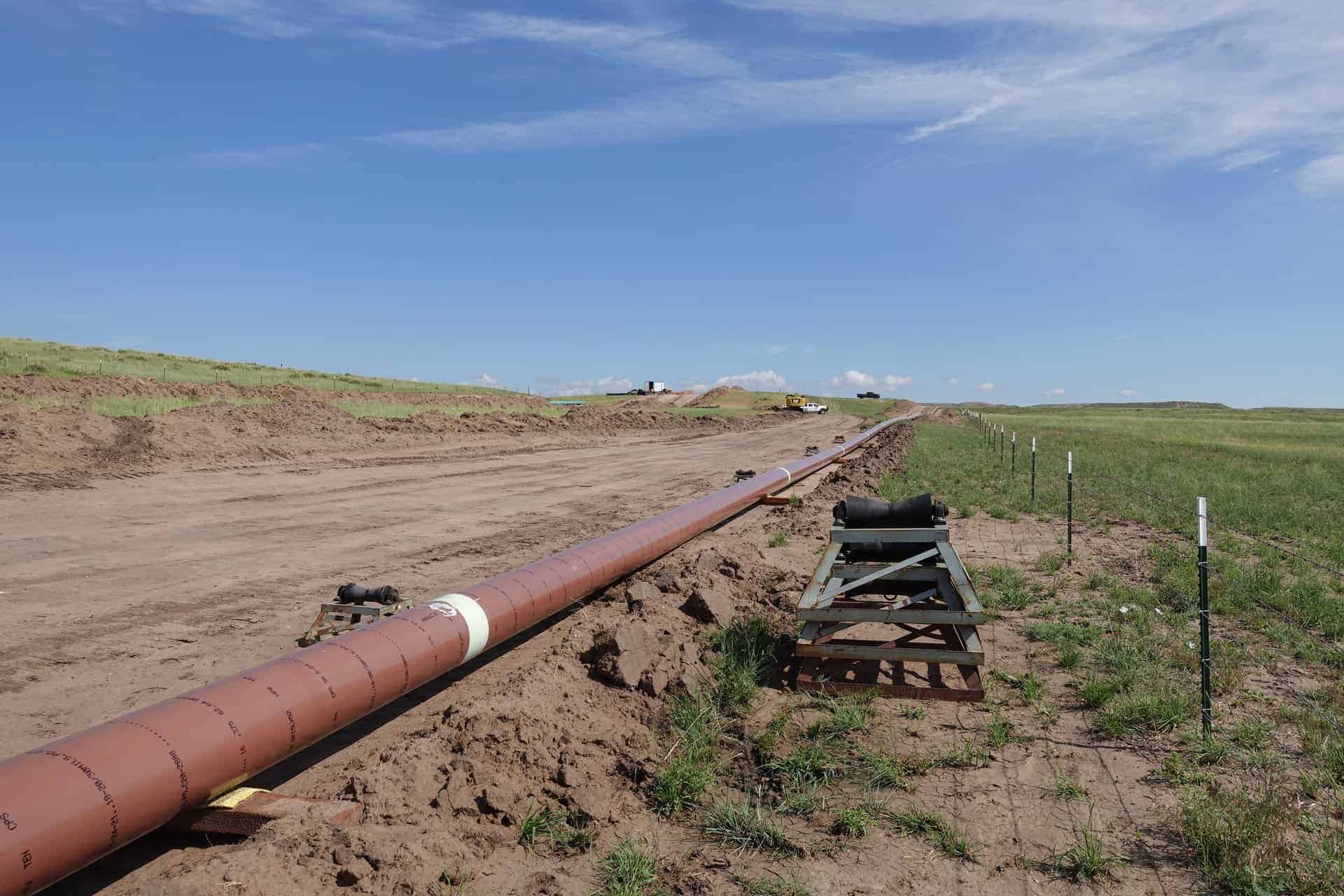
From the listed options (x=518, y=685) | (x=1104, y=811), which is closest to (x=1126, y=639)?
(x=1104, y=811)

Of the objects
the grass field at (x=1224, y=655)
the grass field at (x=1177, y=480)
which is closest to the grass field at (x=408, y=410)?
the grass field at (x=1177, y=480)

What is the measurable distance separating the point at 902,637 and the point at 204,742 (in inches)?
208

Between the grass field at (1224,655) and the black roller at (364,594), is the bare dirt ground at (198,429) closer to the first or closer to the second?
the black roller at (364,594)

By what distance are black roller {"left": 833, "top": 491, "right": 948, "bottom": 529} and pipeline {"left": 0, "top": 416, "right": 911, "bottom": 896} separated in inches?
112

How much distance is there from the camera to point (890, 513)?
23.6ft

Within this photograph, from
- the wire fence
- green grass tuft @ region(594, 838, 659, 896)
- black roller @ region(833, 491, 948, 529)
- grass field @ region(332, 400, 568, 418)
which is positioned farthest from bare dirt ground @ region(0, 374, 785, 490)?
the wire fence

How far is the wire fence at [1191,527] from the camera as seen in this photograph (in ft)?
18.7

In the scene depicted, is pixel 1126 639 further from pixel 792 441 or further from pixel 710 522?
pixel 792 441

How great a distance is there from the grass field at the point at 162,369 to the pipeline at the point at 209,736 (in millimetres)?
30340

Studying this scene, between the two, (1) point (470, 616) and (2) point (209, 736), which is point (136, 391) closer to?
(1) point (470, 616)

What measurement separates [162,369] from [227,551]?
1365 inches

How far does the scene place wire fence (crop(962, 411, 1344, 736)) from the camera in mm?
5715

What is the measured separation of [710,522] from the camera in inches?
502

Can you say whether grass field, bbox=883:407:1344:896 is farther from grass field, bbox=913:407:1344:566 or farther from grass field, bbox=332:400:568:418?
grass field, bbox=332:400:568:418
